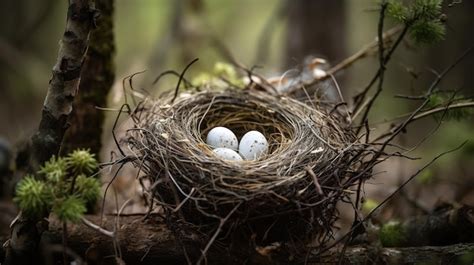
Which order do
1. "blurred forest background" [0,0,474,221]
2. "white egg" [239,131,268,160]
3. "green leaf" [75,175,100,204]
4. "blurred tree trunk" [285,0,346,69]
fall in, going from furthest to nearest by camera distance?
"blurred tree trunk" [285,0,346,69] < "blurred forest background" [0,0,474,221] < "white egg" [239,131,268,160] < "green leaf" [75,175,100,204]

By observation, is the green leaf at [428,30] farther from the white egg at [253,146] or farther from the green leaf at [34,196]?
the green leaf at [34,196]

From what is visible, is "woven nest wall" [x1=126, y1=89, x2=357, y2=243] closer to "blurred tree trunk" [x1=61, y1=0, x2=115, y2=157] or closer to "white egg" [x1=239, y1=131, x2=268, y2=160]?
"white egg" [x1=239, y1=131, x2=268, y2=160]

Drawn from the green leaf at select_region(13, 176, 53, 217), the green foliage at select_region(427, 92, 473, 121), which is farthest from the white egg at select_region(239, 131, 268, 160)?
the green leaf at select_region(13, 176, 53, 217)

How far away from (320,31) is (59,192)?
2914 millimetres

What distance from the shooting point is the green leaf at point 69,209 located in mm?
1578

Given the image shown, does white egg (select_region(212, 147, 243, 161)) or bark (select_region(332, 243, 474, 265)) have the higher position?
white egg (select_region(212, 147, 243, 161))

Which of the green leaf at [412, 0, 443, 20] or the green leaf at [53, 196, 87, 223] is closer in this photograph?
the green leaf at [53, 196, 87, 223]

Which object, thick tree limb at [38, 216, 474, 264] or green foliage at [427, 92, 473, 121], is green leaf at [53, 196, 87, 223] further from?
green foliage at [427, 92, 473, 121]

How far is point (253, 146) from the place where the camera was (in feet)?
7.38

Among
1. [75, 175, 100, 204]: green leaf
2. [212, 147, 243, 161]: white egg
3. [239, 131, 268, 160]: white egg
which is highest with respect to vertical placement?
[239, 131, 268, 160]: white egg

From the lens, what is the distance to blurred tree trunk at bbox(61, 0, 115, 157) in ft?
8.20

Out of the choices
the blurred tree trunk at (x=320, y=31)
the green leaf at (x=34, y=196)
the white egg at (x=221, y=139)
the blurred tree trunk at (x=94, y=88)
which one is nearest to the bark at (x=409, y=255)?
the white egg at (x=221, y=139)

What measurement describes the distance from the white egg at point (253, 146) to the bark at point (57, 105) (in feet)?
2.52

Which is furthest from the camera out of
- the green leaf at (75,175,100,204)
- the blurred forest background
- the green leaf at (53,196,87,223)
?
the blurred forest background
